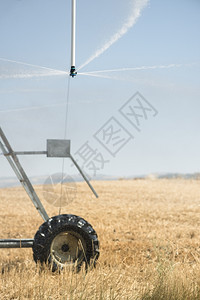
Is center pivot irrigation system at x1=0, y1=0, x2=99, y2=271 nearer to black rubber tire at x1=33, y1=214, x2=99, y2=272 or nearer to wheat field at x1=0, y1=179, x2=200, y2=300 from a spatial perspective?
black rubber tire at x1=33, y1=214, x2=99, y2=272

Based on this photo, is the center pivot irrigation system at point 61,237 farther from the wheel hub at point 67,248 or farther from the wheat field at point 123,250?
the wheat field at point 123,250

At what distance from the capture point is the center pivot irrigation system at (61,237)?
5.15 m

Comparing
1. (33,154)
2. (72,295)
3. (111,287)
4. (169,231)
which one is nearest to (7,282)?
(72,295)

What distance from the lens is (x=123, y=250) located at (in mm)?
7234

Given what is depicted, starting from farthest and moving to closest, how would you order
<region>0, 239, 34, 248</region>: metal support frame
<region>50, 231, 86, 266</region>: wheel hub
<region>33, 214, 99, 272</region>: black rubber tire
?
<region>0, 239, 34, 248</region>: metal support frame
<region>50, 231, 86, 266</region>: wheel hub
<region>33, 214, 99, 272</region>: black rubber tire

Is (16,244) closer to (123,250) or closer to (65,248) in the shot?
(65,248)

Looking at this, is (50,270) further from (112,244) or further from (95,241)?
(112,244)

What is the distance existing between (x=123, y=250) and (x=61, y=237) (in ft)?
7.62

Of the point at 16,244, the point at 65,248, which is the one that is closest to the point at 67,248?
the point at 65,248

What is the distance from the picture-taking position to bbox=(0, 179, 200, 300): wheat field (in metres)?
3.84

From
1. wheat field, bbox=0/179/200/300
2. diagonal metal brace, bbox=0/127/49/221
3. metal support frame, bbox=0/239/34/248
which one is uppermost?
diagonal metal brace, bbox=0/127/49/221

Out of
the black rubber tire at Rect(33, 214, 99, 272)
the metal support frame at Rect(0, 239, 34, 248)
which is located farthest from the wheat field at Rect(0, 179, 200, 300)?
the metal support frame at Rect(0, 239, 34, 248)

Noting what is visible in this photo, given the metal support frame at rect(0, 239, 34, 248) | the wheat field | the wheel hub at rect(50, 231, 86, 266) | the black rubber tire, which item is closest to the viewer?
the wheat field

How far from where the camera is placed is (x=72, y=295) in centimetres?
365
